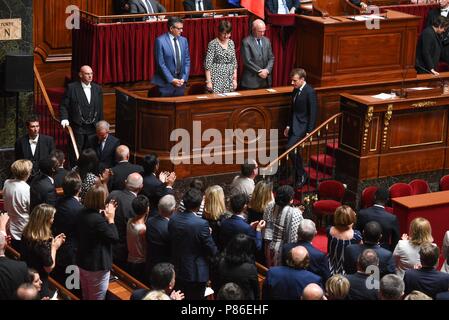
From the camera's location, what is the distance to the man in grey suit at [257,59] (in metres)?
12.5

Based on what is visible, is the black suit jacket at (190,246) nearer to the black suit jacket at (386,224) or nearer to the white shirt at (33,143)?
the black suit jacket at (386,224)

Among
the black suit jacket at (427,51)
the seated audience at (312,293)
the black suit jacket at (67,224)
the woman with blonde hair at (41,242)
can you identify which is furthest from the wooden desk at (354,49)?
the seated audience at (312,293)


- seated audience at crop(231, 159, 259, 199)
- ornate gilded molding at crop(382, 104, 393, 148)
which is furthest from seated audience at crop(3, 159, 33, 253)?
ornate gilded molding at crop(382, 104, 393, 148)

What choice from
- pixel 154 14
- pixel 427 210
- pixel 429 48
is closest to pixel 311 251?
pixel 427 210

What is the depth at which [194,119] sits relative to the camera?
38.9 feet

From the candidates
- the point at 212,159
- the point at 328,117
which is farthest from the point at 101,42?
the point at 328,117

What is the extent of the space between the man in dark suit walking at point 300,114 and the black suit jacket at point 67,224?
3.70 m

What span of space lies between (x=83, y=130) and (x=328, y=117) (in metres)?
3.12

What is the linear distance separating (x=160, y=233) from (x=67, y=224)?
32.8 inches

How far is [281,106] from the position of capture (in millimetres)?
12352

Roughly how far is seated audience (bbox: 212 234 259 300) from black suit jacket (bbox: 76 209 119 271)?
107 cm

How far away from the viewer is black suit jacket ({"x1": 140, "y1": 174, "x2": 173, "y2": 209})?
30.2 ft

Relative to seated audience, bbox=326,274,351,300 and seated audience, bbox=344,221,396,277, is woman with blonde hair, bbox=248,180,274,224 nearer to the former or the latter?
A: seated audience, bbox=344,221,396,277

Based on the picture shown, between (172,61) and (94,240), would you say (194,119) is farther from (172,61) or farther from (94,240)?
(94,240)
